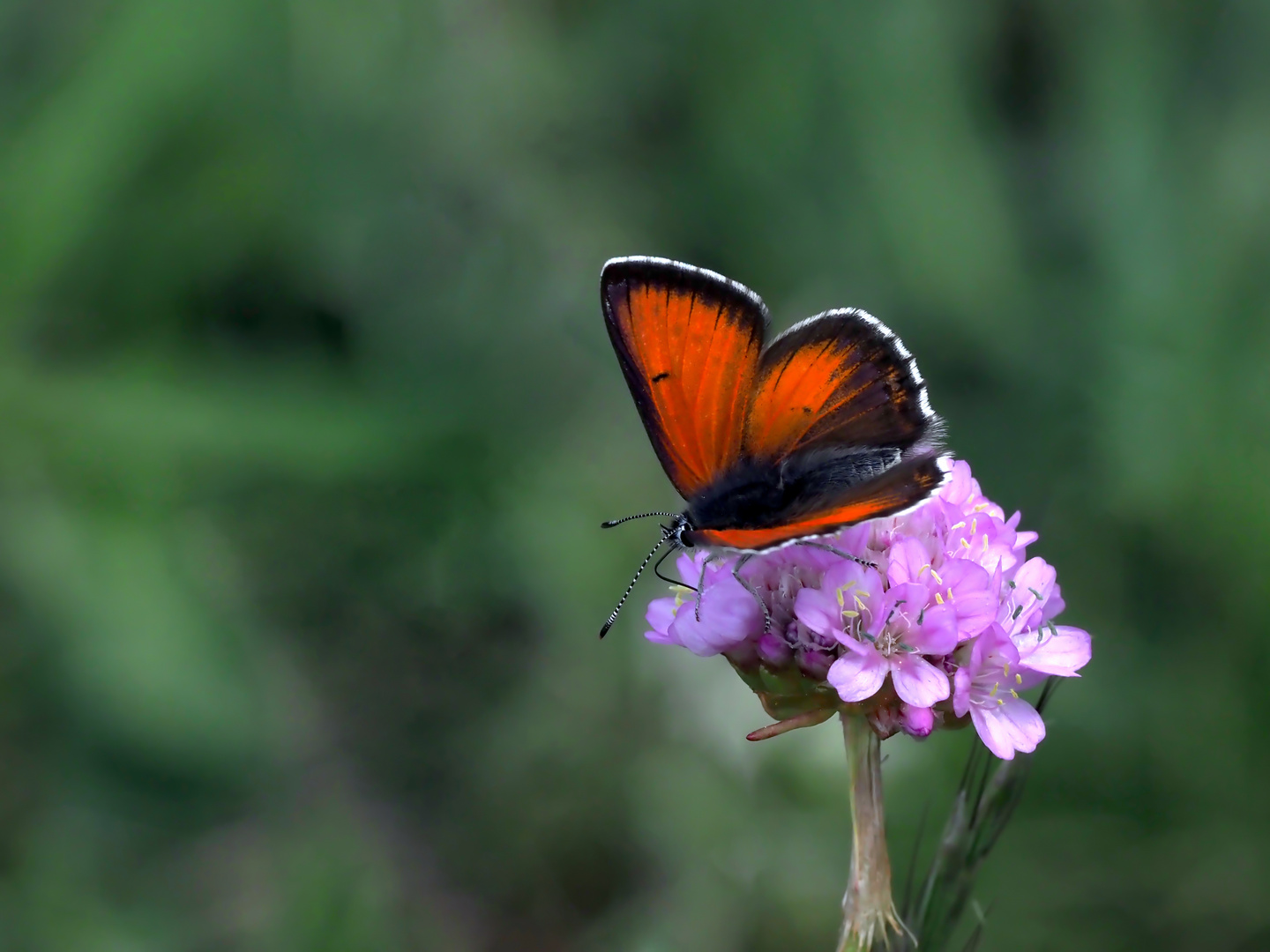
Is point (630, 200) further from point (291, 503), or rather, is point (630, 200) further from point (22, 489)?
point (22, 489)

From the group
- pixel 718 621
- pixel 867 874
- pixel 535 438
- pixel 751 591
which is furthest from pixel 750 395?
pixel 535 438

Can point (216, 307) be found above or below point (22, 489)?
above

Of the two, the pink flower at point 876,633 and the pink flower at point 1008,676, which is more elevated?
the pink flower at point 876,633

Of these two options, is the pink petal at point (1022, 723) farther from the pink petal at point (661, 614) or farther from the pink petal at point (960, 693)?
the pink petal at point (661, 614)

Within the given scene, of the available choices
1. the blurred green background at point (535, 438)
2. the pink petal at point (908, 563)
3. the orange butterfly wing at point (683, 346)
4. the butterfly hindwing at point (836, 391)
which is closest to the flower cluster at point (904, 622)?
the pink petal at point (908, 563)

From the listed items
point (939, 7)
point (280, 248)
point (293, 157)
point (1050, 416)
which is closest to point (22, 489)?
point (280, 248)

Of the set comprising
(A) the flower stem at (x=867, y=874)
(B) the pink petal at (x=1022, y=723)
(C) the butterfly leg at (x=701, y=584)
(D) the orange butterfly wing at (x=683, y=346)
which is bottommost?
(A) the flower stem at (x=867, y=874)

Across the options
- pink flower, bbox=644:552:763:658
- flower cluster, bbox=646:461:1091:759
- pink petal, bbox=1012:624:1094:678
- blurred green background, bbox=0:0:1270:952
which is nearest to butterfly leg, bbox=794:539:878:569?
flower cluster, bbox=646:461:1091:759
